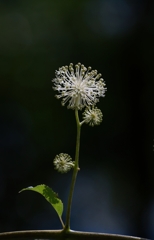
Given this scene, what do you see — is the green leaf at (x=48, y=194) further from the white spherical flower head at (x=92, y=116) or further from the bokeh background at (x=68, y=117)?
the bokeh background at (x=68, y=117)

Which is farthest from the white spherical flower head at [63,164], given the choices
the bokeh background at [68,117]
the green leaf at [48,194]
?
the bokeh background at [68,117]

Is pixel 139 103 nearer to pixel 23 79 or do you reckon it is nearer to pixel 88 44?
pixel 88 44

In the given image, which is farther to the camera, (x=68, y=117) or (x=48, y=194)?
(x=68, y=117)

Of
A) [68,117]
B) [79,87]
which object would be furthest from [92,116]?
[68,117]

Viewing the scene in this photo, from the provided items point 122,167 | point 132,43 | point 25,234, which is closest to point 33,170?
point 122,167

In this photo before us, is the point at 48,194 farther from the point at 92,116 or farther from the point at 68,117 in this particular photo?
the point at 68,117

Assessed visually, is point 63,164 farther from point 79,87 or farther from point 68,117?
point 68,117

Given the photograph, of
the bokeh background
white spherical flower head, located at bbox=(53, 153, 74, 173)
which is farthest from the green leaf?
the bokeh background

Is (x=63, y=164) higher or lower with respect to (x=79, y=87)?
lower
